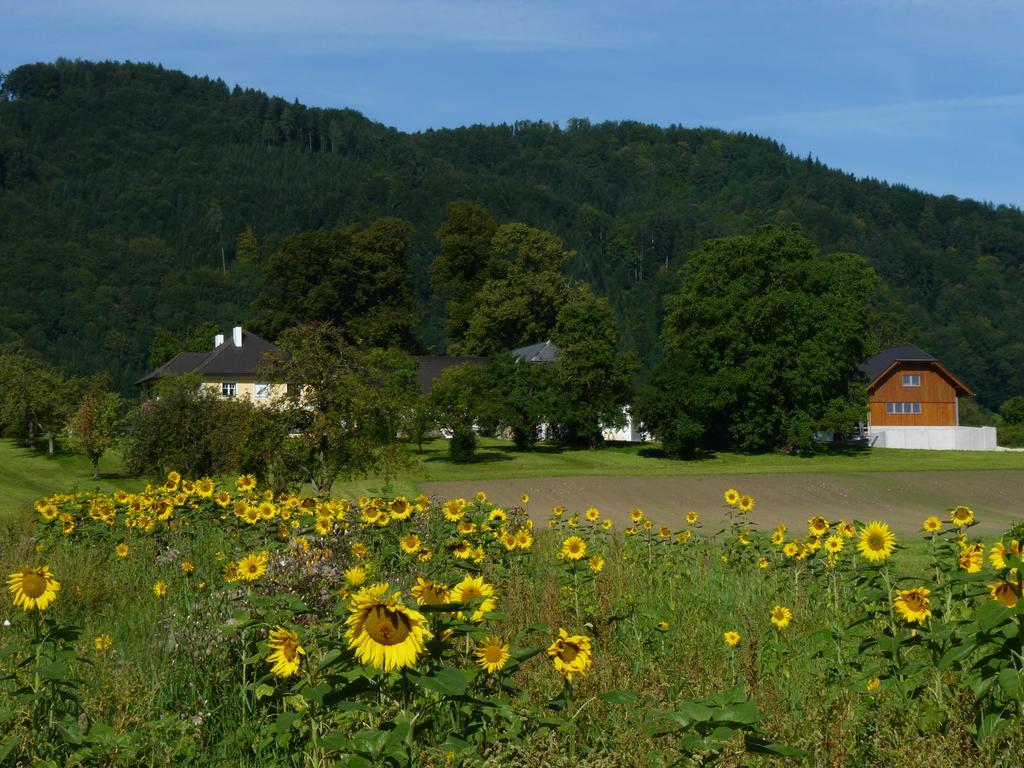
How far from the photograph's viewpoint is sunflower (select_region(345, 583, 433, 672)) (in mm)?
3131

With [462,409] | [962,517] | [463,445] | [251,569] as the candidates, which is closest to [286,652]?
[251,569]

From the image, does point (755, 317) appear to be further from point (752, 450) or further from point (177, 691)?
point (177, 691)

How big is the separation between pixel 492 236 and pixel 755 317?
39.5 metres

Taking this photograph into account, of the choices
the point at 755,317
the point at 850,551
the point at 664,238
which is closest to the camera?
the point at 850,551

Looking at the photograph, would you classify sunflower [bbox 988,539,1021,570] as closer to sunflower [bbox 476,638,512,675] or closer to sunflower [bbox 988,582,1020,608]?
sunflower [bbox 988,582,1020,608]

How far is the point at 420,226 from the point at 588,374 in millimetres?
91958

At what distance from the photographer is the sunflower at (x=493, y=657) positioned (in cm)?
411

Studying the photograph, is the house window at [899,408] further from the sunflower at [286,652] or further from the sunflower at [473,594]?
the sunflower at [286,652]

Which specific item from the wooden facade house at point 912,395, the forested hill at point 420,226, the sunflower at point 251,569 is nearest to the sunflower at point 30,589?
the sunflower at point 251,569

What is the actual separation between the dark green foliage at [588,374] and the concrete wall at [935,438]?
19.9m

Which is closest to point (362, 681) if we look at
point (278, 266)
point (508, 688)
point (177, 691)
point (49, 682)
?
point (508, 688)

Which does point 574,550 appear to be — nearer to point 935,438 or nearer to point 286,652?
point 286,652

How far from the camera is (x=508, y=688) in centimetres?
418

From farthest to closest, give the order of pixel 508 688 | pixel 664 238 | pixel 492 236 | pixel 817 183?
pixel 817 183
pixel 664 238
pixel 492 236
pixel 508 688
